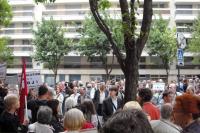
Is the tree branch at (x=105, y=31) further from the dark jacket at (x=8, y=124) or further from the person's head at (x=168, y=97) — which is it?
the dark jacket at (x=8, y=124)

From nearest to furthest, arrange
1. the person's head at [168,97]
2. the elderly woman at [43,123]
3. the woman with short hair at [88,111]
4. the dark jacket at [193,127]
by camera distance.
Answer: the dark jacket at [193,127] → the elderly woman at [43,123] → the woman with short hair at [88,111] → the person's head at [168,97]

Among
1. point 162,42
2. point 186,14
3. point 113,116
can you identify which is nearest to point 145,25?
point 113,116

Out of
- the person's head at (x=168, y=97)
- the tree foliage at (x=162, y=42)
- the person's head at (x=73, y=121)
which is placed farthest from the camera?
the tree foliage at (x=162, y=42)

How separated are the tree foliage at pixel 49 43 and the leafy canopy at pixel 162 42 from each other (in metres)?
9.55

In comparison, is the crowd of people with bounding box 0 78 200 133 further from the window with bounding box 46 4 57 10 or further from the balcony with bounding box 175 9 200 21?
the window with bounding box 46 4 57 10

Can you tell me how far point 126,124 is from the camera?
8.80ft

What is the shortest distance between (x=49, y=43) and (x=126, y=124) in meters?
49.9

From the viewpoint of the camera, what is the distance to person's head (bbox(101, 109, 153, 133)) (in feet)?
8.75

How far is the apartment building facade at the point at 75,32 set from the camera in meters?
67.9

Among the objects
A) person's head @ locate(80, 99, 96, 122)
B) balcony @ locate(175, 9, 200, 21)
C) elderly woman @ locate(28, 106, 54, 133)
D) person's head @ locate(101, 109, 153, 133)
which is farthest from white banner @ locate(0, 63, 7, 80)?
balcony @ locate(175, 9, 200, 21)

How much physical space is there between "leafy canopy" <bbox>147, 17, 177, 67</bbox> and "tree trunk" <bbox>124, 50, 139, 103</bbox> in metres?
43.2

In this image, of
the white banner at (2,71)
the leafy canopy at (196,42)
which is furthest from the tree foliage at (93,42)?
the white banner at (2,71)

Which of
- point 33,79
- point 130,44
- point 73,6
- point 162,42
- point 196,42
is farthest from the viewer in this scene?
point 73,6

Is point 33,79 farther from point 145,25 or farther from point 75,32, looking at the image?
point 75,32
